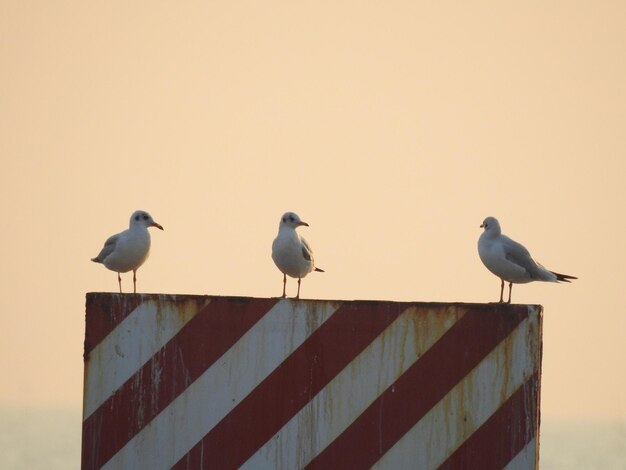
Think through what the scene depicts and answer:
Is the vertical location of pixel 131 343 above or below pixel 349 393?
above

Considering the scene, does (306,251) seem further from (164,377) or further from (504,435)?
(504,435)

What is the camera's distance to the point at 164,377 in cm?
380

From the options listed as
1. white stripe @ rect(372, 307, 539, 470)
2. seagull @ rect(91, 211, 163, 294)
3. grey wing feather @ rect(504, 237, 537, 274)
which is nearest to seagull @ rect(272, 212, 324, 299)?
seagull @ rect(91, 211, 163, 294)

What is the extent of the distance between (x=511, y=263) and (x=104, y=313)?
5.01 m

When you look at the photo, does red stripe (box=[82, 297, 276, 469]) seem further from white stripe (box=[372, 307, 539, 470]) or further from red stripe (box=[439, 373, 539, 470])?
red stripe (box=[439, 373, 539, 470])

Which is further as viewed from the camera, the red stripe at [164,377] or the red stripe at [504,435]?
the red stripe at [164,377]

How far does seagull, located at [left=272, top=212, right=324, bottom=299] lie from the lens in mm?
9961

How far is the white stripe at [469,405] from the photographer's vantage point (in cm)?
364

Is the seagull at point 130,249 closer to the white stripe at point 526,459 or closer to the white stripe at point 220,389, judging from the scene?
the white stripe at point 220,389

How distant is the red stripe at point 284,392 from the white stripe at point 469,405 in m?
0.31

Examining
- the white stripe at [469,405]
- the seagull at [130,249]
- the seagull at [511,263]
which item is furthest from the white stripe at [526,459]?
the seagull at [130,249]

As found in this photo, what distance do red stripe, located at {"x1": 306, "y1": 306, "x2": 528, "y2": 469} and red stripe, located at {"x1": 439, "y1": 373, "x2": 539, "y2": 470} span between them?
160 mm

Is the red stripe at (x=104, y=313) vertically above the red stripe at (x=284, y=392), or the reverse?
the red stripe at (x=104, y=313)

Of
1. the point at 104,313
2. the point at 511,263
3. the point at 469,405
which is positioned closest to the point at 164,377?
the point at 104,313
